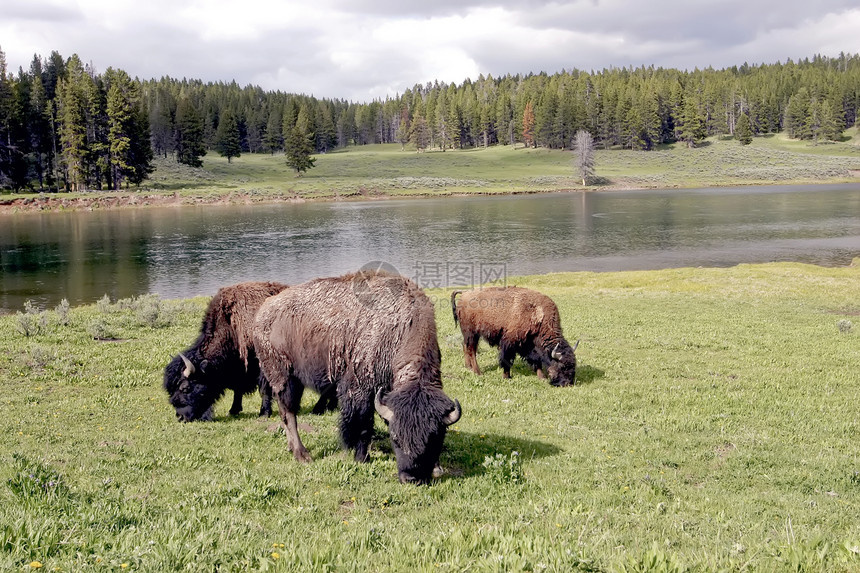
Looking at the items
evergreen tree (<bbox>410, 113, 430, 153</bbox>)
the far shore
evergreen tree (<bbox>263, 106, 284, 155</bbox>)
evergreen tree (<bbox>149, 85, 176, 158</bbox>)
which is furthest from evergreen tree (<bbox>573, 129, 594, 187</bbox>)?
evergreen tree (<bbox>263, 106, 284, 155</bbox>)

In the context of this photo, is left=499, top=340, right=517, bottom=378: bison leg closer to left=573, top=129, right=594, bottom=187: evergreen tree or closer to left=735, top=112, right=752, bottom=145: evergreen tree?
left=573, top=129, right=594, bottom=187: evergreen tree

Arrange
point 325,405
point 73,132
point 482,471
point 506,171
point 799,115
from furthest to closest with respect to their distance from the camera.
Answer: point 799,115
point 506,171
point 73,132
point 325,405
point 482,471

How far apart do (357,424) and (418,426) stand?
1339mm

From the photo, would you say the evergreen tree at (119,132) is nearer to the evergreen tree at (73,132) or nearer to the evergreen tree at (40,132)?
the evergreen tree at (73,132)

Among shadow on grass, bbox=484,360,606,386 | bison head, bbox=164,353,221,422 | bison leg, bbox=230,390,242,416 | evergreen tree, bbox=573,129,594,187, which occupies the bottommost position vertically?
shadow on grass, bbox=484,360,606,386

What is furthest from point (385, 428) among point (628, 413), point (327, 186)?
point (327, 186)

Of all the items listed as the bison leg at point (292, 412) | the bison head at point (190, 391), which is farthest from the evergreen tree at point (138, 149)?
the bison leg at point (292, 412)

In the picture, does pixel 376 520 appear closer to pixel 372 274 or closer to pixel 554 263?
pixel 372 274

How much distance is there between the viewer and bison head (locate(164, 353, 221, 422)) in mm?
10641

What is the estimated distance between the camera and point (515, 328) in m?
14.1

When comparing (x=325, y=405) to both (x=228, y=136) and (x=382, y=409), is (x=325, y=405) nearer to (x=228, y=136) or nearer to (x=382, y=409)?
(x=382, y=409)

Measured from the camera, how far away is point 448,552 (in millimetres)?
4758

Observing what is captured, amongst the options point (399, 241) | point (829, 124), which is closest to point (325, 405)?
point (399, 241)

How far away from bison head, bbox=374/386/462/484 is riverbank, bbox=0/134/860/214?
82.4 metres
